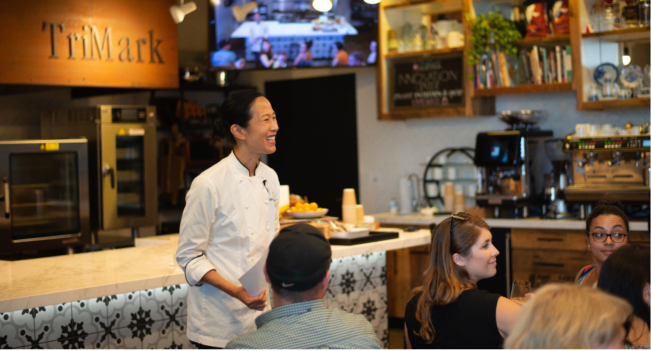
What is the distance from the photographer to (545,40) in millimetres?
4848

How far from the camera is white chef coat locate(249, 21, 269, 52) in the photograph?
5543 mm

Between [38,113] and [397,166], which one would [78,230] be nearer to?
[38,113]

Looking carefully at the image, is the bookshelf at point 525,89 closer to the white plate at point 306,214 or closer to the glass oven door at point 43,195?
the white plate at point 306,214

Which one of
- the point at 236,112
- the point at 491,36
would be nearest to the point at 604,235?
the point at 236,112

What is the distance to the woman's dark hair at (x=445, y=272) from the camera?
6.50 feet

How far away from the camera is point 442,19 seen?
→ 5535 mm

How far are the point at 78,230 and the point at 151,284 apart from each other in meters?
2.90

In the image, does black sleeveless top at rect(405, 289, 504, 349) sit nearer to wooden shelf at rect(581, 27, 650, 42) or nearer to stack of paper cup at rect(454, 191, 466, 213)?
wooden shelf at rect(581, 27, 650, 42)

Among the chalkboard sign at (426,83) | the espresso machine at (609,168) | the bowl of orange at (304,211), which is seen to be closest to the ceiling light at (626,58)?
the espresso machine at (609,168)

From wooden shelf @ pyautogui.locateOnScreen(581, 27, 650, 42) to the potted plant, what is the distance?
54 centimetres

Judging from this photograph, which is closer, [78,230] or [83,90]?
[78,230]

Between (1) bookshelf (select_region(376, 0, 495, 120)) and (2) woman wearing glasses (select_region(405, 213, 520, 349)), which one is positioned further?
(1) bookshelf (select_region(376, 0, 495, 120))

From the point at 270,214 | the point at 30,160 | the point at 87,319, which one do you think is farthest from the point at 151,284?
the point at 30,160

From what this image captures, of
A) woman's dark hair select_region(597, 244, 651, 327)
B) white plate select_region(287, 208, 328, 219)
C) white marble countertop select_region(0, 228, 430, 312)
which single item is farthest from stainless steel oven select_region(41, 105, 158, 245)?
woman's dark hair select_region(597, 244, 651, 327)
